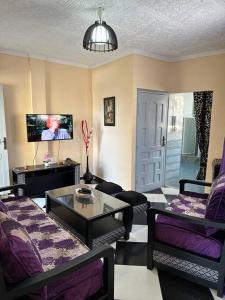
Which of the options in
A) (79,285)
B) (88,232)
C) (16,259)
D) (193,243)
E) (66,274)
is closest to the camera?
(16,259)

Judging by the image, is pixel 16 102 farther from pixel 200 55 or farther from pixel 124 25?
pixel 200 55

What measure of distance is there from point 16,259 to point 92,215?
1.07 meters

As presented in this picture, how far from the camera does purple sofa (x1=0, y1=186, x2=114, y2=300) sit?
0.96m

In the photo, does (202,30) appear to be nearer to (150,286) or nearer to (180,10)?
(180,10)

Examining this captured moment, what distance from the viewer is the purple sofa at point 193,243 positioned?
5.12 ft

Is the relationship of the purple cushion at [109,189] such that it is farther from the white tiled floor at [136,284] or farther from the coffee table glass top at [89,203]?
the white tiled floor at [136,284]

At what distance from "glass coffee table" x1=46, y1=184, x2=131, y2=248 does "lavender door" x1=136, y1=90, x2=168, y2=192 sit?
4.55 ft

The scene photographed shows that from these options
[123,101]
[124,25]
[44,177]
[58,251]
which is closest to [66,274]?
[58,251]

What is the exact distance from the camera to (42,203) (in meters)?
3.34

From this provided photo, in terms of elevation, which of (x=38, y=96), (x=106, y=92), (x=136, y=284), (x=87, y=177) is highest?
(x=106, y=92)

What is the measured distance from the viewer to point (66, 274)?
3.53ft

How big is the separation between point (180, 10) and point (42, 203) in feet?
10.1

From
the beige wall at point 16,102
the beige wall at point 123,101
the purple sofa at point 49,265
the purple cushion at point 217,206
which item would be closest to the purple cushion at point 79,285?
the purple sofa at point 49,265

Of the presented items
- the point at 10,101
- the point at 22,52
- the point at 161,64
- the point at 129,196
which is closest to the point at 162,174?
the point at 129,196
